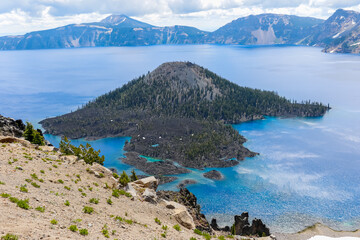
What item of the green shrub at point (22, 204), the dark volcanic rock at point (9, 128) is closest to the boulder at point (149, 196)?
the green shrub at point (22, 204)

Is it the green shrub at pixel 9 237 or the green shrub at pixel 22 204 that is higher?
the green shrub at pixel 9 237

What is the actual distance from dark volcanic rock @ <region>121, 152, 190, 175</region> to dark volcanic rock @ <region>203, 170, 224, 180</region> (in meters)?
11.7

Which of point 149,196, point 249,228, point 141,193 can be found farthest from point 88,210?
point 249,228

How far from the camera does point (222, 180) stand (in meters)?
143

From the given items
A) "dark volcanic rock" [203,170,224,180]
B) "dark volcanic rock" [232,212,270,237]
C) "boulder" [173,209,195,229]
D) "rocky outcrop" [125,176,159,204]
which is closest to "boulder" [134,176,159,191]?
"rocky outcrop" [125,176,159,204]

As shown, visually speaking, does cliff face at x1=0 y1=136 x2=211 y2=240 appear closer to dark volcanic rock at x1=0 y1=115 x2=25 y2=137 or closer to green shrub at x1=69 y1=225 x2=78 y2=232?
green shrub at x1=69 y1=225 x2=78 y2=232

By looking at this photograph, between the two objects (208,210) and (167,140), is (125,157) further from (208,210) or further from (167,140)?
(208,210)

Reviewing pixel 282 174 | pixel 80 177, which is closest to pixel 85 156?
pixel 80 177

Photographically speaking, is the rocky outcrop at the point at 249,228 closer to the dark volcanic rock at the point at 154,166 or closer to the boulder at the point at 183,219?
the boulder at the point at 183,219

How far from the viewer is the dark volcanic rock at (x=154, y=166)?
150500 millimetres

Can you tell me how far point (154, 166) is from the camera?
156 metres

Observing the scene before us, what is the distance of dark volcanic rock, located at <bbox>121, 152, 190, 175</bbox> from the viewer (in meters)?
150

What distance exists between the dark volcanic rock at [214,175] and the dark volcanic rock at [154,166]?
11.7 meters

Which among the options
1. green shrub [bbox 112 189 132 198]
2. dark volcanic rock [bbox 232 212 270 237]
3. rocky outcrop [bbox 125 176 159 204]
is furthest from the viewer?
dark volcanic rock [bbox 232 212 270 237]
